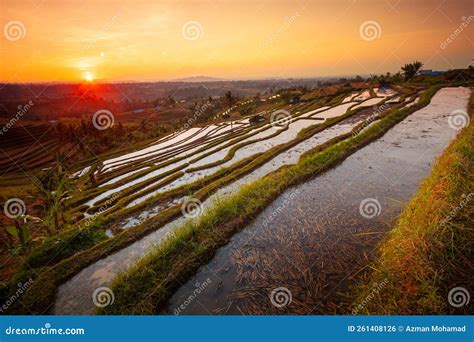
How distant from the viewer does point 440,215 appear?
199 inches

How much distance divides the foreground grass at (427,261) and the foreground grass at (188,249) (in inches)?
139

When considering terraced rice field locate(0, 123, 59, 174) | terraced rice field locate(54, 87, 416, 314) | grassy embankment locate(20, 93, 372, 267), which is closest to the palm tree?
terraced rice field locate(54, 87, 416, 314)

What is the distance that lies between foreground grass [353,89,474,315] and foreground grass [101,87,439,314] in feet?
11.6

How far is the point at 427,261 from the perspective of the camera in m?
4.29

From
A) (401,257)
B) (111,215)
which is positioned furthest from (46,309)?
(401,257)

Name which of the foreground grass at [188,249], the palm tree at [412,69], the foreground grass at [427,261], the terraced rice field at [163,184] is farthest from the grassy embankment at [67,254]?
the palm tree at [412,69]

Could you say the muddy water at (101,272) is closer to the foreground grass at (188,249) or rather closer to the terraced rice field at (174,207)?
the terraced rice field at (174,207)

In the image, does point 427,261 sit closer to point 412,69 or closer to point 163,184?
point 163,184

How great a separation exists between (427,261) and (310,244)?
2.28m

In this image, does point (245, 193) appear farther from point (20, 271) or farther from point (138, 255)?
point (20, 271)

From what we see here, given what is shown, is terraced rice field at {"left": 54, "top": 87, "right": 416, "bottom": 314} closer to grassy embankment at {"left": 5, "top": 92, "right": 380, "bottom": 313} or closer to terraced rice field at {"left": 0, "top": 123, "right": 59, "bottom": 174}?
grassy embankment at {"left": 5, "top": 92, "right": 380, "bottom": 313}

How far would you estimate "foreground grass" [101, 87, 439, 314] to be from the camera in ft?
15.7

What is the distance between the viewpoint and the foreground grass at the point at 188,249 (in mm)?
4785

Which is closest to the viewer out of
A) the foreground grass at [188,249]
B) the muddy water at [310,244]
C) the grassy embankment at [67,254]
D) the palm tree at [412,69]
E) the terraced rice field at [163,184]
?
the muddy water at [310,244]
